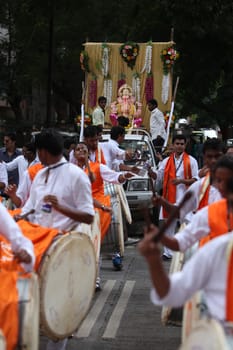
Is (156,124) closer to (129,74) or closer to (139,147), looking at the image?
(129,74)

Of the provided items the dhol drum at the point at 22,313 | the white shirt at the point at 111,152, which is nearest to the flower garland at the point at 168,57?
the white shirt at the point at 111,152

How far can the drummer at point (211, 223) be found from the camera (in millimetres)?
4840

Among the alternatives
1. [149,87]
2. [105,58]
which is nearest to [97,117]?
[149,87]

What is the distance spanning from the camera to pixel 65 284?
19.0 ft

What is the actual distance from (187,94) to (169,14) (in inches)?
226

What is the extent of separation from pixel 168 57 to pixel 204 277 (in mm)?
14540

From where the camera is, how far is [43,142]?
6.46m

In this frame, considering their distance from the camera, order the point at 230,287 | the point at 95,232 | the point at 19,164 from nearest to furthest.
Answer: the point at 230,287 < the point at 95,232 < the point at 19,164

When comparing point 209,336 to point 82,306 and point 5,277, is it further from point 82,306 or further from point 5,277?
point 82,306

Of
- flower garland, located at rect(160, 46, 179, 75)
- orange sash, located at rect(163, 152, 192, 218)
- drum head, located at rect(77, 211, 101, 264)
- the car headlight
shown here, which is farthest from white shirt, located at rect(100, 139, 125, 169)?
flower garland, located at rect(160, 46, 179, 75)

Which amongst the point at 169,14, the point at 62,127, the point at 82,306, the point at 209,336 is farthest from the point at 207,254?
the point at 62,127

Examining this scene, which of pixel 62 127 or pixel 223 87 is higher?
pixel 223 87

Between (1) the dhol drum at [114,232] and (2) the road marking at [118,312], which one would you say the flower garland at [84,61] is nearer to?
(1) the dhol drum at [114,232]

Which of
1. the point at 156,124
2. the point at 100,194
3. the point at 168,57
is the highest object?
the point at 168,57
